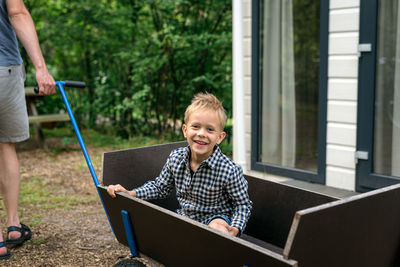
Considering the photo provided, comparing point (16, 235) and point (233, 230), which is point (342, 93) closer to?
point (233, 230)

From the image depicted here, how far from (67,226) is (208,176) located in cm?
155

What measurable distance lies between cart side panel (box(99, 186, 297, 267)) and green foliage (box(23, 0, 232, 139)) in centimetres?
408

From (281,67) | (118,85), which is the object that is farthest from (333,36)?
(118,85)

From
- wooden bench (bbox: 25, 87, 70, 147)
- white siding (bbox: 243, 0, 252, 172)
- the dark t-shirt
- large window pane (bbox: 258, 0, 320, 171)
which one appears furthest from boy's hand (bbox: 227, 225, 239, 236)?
wooden bench (bbox: 25, 87, 70, 147)

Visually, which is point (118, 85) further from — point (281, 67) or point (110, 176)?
point (110, 176)

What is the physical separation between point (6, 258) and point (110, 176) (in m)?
0.83

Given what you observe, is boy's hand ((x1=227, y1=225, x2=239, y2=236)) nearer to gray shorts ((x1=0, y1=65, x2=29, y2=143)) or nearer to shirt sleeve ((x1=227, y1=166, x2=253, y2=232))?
shirt sleeve ((x1=227, y1=166, x2=253, y2=232))

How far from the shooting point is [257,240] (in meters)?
2.38

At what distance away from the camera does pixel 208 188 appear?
7.20 ft

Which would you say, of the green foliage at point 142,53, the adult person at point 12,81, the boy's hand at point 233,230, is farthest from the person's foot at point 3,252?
the green foliage at point 142,53

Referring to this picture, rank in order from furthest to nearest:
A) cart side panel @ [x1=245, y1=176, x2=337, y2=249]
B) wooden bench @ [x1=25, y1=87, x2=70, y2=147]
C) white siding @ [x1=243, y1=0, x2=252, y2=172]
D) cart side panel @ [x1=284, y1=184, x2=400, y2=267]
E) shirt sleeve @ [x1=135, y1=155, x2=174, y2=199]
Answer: wooden bench @ [x1=25, y1=87, x2=70, y2=147]
white siding @ [x1=243, y1=0, x2=252, y2=172]
shirt sleeve @ [x1=135, y1=155, x2=174, y2=199]
cart side panel @ [x1=245, y1=176, x2=337, y2=249]
cart side panel @ [x1=284, y1=184, x2=400, y2=267]

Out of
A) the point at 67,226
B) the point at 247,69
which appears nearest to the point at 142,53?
the point at 247,69

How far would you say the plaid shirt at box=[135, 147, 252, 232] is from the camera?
2.15m

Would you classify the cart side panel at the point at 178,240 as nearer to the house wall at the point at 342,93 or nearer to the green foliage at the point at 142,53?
the house wall at the point at 342,93
